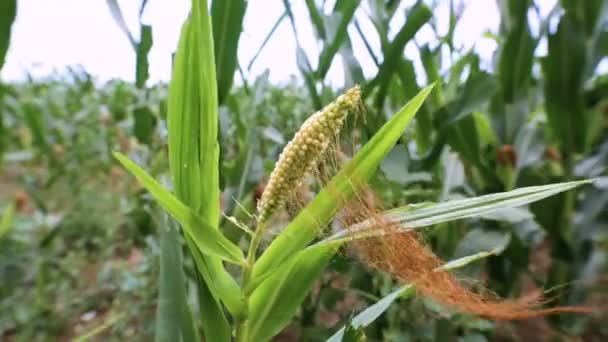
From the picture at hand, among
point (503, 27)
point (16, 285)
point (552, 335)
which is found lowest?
point (552, 335)

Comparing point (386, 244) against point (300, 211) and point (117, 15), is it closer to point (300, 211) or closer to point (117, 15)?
point (300, 211)

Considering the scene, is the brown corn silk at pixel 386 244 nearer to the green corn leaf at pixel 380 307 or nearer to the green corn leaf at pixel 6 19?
the green corn leaf at pixel 380 307

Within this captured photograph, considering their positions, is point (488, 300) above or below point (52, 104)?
below

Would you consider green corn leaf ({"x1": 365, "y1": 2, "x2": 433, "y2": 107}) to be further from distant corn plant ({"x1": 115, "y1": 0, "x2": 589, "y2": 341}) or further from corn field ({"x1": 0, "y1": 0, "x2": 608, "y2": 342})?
distant corn plant ({"x1": 115, "y1": 0, "x2": 589, "y2": 341})

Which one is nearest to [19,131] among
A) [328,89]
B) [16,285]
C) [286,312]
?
[16,285]

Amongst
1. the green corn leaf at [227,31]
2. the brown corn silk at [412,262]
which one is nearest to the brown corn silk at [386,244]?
the brown corn silk at [412,262]

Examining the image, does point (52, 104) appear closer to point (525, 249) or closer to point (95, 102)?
point (95, 102)

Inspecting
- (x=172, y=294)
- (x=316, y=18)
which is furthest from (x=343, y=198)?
(x=316, y=18)
